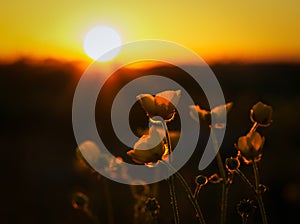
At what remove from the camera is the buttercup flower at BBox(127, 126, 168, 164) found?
188 centimetres

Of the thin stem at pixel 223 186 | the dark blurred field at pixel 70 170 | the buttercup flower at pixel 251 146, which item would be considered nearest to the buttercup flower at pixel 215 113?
the thin stem at pixel 223 186

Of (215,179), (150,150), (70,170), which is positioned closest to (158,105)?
(150,150)

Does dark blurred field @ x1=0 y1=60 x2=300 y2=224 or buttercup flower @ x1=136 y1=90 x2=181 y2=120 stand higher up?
dark blurred field @ x1=0 y1=60 x2=300 y2=224

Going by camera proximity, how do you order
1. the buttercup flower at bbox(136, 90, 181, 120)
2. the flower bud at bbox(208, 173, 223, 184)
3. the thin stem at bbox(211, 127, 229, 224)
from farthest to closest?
1. the buttercup flower at bbox(136, 90, 181, 120)
2. the flower bud at bbox(208, 173, 223, 184)
3. the thin stem at bbox(211, 127, 229, 224)

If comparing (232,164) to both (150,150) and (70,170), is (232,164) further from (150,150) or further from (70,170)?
(70,170)

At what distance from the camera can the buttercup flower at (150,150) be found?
6.18 ft

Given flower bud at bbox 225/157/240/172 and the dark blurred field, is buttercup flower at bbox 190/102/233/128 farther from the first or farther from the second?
the dark blurred field

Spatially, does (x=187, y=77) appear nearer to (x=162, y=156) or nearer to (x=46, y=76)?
(x=46, y=76)

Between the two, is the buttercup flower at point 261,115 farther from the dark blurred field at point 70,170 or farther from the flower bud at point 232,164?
the dark blurred field at point 70,170

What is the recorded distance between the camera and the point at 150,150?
189 cm

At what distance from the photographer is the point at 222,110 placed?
2.08m

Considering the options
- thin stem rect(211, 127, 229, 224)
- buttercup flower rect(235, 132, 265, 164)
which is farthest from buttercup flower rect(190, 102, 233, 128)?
buttercup flower rect(235, 132, 265, 164)

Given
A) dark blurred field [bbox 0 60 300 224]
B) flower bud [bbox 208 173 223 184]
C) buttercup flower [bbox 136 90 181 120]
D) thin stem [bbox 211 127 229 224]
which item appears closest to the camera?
thin stem [bbox 211 127 229 224]

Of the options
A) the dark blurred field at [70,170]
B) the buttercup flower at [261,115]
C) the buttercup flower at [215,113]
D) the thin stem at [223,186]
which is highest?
the dark blurred field at [70,170]
